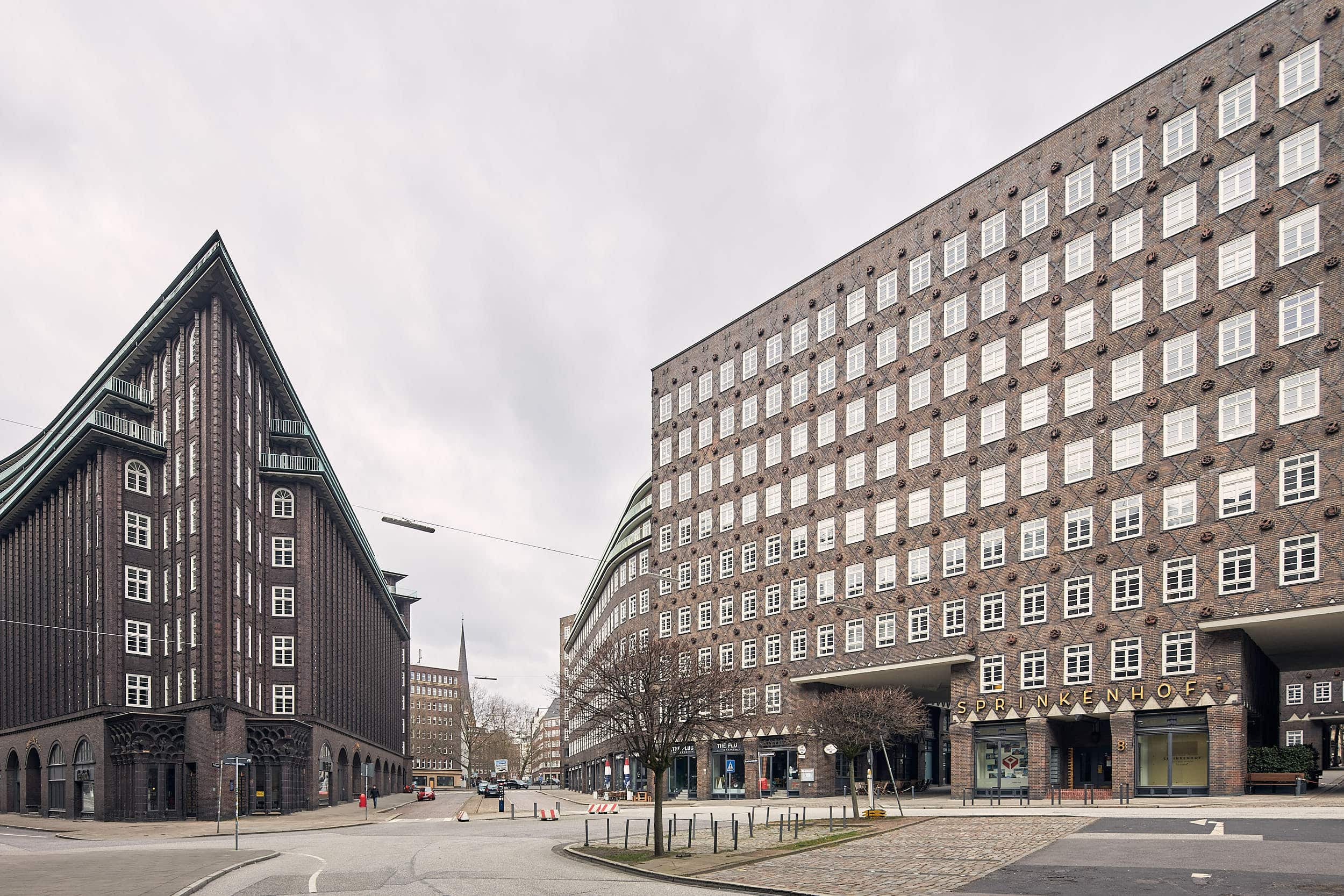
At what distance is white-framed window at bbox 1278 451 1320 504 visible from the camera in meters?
42.3

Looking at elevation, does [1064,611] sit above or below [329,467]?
below

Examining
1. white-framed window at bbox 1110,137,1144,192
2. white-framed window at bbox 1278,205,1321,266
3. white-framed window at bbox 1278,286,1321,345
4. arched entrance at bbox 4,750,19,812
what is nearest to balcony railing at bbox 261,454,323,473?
arched entrance at bbox 4,750,19,812

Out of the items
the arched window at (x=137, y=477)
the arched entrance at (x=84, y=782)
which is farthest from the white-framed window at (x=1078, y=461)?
the arched entrance at (x=84, y=782)

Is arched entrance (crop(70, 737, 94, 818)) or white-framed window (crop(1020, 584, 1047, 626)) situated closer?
white-framed window (crop(1020, 584, 1047, 626))

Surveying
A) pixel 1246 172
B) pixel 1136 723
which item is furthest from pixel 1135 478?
pixel 1246 172

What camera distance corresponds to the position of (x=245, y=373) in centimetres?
7450

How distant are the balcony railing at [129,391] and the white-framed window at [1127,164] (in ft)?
198

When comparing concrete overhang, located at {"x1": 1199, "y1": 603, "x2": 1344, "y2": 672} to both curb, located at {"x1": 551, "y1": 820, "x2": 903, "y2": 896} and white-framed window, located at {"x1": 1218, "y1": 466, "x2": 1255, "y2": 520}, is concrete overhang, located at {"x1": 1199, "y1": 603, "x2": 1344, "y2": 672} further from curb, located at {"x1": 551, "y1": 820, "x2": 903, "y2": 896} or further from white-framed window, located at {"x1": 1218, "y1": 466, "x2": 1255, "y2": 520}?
curb, located at {"x1": 551, "y1": 820, "x2": 903, "y2": 896}

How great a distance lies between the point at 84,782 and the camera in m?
66.2

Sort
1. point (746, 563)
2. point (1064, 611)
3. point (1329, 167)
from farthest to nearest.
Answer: point (746, 563)
point (1064, 611)
point (1329, 167)

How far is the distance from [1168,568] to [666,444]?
4247cm

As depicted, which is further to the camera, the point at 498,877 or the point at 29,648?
the point at 29,648

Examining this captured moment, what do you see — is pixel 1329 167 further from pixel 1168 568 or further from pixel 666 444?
pixel 666 444

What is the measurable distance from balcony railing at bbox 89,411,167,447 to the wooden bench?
63.5 meters
